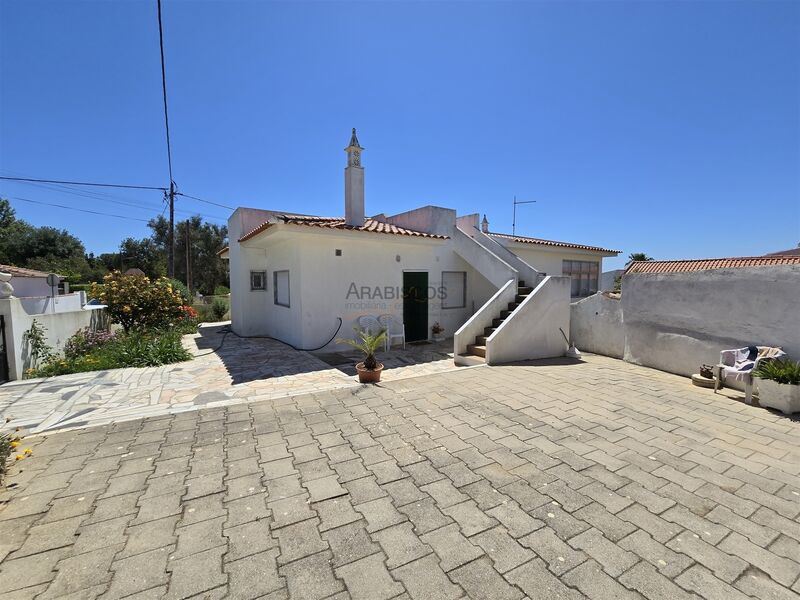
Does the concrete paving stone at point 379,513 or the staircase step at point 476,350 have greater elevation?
the staircase step at point 476,350

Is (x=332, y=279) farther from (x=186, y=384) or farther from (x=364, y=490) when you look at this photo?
(x=364, y=490)

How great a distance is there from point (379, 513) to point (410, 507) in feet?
0.91

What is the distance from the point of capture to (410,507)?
2.89m

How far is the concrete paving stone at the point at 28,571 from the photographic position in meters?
2.12

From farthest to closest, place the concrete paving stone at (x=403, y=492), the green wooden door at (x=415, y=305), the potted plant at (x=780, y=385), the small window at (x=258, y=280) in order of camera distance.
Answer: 1. the small window at (x=258, y=280)
2. the green wooden door at (x=415, y=305)
3. the potted plant at (x=780, y=385)
4. the concrete paving stone at (x=403, y=492)

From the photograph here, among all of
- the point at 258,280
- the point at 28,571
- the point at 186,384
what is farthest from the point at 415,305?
the point at 28,571

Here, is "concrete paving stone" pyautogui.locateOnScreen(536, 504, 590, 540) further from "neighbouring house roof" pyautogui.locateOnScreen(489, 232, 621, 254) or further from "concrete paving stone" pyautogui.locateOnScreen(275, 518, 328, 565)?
"neighbouring house roof" pyautogui.locateOnScreen(489, 232, 621, 254)

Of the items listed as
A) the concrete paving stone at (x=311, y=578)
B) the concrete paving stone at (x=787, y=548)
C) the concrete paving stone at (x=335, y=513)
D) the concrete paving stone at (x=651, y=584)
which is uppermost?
the concrete paving stone at (x=311, y=578)

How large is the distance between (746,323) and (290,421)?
831 cm

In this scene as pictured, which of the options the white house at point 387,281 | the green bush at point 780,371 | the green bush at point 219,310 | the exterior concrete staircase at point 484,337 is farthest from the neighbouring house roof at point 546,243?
the green bush at point 219,310

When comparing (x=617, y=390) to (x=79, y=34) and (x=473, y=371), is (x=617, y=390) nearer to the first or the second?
(x=473, y=371)

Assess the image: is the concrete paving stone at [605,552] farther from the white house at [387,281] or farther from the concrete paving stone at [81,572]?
the white house at [387,281]

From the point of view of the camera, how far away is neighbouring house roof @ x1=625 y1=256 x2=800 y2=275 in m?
6.00

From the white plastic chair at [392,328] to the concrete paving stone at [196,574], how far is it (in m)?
7.48
